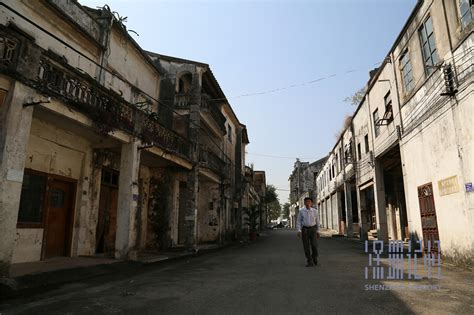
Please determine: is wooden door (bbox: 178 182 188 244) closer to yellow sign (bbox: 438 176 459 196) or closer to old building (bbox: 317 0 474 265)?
old building (bbox: 317 0 474 265)

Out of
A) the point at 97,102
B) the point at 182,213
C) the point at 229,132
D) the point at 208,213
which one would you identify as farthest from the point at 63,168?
the point at 229,132

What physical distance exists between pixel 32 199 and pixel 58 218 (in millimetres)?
1268

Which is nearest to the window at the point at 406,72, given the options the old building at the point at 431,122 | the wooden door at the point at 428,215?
the old building at the point at 431,122

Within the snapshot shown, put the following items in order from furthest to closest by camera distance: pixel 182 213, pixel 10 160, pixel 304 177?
pixel 304 177 < pixel 182 213 < pixel 10 160

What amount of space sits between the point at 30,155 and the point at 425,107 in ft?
39.9

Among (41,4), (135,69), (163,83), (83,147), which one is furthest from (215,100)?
(41,4)

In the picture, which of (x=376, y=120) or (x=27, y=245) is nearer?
(x=27, y=245)

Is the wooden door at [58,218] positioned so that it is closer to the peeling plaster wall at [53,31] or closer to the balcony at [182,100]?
the peeling plaster wall at [53,31]

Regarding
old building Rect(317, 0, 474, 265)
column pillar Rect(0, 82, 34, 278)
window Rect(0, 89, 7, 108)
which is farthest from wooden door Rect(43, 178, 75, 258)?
old building Rect(317, 0, 474, 265)

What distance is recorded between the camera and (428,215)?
1125cm

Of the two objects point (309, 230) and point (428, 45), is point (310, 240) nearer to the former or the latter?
point (309, 230)

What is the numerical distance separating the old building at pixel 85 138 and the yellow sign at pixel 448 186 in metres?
9.20

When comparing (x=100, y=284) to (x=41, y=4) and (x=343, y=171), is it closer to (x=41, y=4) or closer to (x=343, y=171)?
(x=41, y=4)

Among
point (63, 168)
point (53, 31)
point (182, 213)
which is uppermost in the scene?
point (53, 31)
